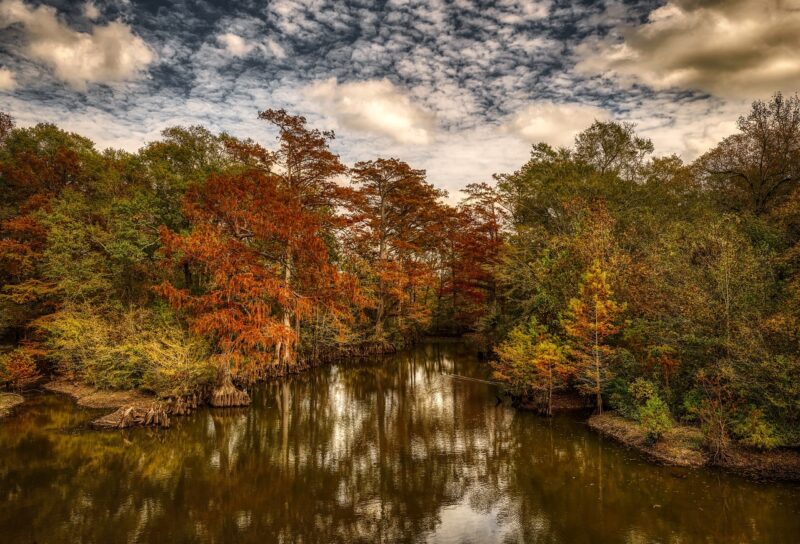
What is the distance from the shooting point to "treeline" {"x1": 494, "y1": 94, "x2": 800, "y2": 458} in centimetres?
1241

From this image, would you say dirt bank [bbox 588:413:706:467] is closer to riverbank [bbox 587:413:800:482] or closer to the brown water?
riverbank [bbox 587:413:800:482]

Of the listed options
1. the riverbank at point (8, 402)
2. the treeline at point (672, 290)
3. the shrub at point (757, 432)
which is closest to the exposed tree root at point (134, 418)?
the riverbank at point (8, 402)

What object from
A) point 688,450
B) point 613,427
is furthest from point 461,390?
point 688,450

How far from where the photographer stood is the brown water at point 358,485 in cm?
930

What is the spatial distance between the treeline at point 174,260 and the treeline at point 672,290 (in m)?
10.3

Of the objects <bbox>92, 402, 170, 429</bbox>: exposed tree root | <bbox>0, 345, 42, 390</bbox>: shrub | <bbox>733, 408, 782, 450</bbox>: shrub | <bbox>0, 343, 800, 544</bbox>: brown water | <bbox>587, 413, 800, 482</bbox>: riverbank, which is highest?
<bbox>0, 345, 42, 390</bbox>: shrub

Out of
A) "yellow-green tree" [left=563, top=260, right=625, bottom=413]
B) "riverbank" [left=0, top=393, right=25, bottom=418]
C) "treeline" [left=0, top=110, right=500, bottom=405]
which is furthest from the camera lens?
"treeline" [left=0, top=110, right=500, bottom=405]

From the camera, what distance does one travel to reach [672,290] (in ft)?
47.3

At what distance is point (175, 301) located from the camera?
19422 mm

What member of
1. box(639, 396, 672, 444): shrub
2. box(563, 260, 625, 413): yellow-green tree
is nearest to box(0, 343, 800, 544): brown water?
box(639, 396, 672, 444): shrub

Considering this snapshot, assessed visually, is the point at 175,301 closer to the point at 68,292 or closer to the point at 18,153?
the point at 68,292

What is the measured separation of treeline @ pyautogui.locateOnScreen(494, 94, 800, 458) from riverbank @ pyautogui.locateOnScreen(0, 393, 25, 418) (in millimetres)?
21380

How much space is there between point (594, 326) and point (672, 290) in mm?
2854

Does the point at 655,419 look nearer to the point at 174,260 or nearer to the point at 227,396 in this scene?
the point at 227,396
